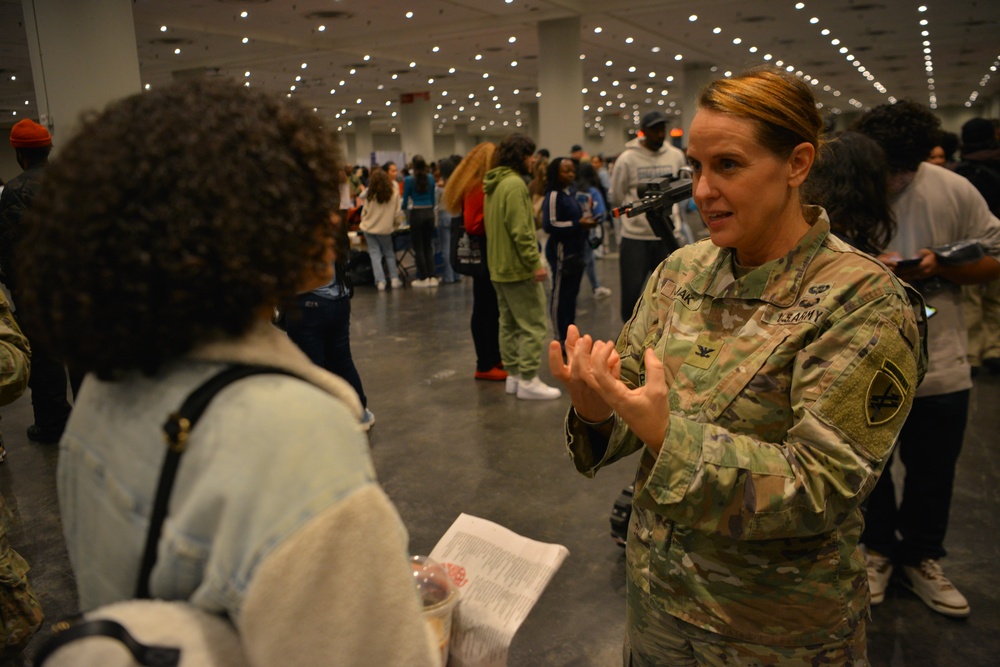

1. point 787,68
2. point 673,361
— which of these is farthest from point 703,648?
point 787,68

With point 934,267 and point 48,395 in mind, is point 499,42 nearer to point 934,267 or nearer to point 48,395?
point 48,395

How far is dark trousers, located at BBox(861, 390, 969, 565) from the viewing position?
2518 mm

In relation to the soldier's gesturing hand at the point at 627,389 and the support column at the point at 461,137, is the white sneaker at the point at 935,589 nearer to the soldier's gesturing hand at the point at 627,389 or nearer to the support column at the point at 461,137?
the soldier's gesturing hand at the point at 627,389

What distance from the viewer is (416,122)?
22.9m

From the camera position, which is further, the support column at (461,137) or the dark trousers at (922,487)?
the support column at (461,137)

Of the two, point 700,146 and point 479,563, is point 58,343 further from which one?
point 700,146

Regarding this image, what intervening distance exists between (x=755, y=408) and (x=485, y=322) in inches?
165

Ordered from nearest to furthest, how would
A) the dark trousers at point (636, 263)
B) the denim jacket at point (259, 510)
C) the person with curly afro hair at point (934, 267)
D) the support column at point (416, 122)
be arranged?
the denim jacket at point (259, 510) < the person with curly afro hair at point (934, 267) < the dark trousers at point (636, 263) < the support column at point (416, 122)

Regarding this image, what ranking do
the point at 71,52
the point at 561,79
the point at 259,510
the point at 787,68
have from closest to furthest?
the point at 259,510
the point at 71,52
the point at 561,79
the point at 787,68

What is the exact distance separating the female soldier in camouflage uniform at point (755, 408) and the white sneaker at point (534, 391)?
11.9ft

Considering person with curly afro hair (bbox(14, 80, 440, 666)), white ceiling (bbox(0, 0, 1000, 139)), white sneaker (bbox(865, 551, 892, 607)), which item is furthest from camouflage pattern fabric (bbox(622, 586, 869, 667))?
white ceiling (bbox(0, 0, 1000, 139))

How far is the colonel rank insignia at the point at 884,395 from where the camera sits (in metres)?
1.16

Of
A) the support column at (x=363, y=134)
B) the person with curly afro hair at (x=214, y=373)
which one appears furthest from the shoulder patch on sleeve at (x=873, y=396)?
the support column at (x=363, y=134)

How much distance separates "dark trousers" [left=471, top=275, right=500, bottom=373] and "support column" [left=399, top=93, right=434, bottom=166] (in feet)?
59.0
